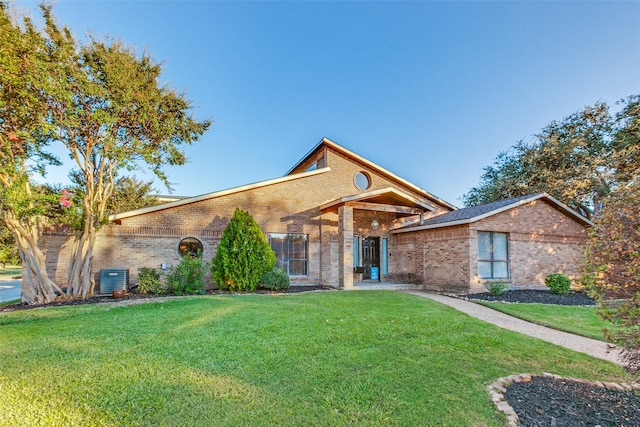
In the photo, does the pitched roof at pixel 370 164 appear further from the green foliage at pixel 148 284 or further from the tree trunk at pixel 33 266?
the tree trunk at pixel 33 266

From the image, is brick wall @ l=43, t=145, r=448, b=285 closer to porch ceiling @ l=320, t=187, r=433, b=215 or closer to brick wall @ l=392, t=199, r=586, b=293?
porch ceiling @ l=320, t=187, r=433, b=215

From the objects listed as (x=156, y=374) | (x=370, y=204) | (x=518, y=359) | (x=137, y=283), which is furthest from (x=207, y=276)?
(x=518, y=359)

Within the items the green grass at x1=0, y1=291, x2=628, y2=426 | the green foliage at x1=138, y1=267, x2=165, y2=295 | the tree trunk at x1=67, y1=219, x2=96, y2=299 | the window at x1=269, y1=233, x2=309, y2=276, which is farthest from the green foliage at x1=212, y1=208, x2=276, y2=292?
the green grass at x1=0, y1=291, x2=628, y2=426

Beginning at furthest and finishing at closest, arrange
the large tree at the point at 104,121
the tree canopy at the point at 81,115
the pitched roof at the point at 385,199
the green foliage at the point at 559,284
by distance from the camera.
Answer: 1. the pitched roof at the point at 385,199
2. the green foliage at the point at 559,284
3. the large tree at the point at 104,121
4. the tree canopy at the point at 81,115

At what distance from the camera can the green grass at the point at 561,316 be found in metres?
6.70

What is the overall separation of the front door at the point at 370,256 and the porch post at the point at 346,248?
8.22ft

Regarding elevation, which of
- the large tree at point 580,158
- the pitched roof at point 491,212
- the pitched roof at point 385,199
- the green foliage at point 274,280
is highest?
the large tree at point 580,158

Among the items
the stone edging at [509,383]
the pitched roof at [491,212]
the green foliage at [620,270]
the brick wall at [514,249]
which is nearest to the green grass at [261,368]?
the stone edging at [509,383]

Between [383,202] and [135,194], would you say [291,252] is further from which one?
[135,194]

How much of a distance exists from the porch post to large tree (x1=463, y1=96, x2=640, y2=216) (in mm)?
15127

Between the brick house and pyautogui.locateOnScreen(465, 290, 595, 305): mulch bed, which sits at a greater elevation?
the brick house

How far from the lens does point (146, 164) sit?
1070 cm

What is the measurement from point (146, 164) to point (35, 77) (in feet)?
11.6

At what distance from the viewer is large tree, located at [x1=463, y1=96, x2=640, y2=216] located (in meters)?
18.0
